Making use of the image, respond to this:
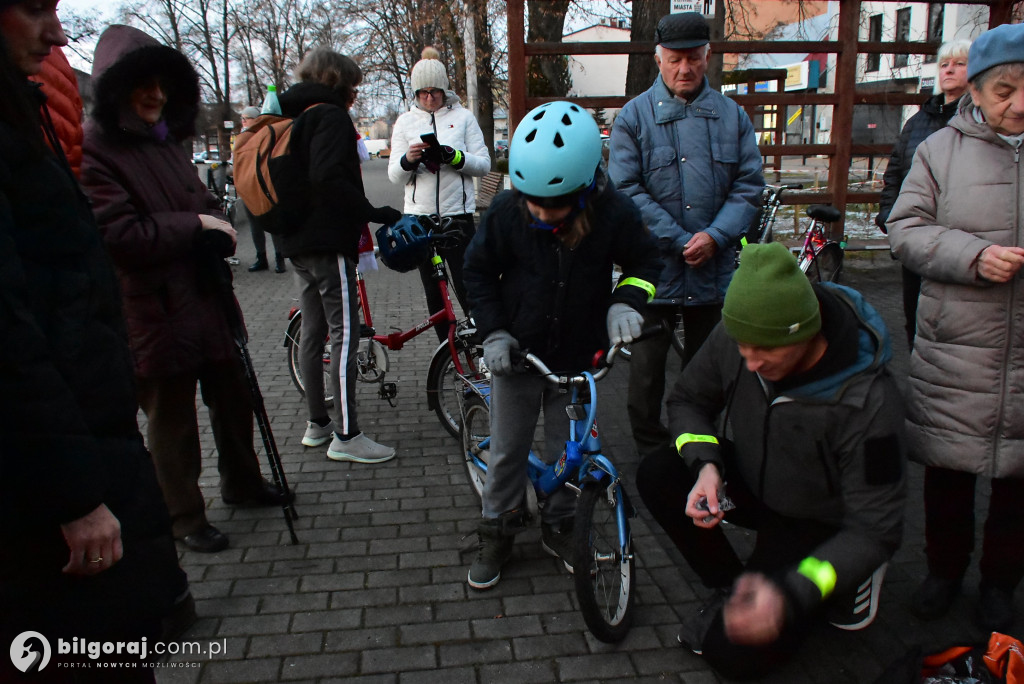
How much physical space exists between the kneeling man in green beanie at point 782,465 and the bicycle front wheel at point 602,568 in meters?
0.18

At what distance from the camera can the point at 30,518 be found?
159 centimetres

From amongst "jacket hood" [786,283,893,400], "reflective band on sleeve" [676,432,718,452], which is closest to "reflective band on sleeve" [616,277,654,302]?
"reflective band on sleeve" [676,432,718,452]

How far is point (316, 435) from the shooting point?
4.75 meters

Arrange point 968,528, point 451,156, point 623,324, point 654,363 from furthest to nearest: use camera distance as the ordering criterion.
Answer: point 451,156
point 654,363
point 968,528
point 623,324

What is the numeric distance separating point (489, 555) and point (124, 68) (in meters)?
2.38

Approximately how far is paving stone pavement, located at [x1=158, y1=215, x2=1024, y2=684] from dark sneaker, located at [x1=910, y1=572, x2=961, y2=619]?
40 mm

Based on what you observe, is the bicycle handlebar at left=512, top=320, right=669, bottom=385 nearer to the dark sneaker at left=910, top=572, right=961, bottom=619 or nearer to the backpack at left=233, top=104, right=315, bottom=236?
the dark sneaker at left=910, top=572, right=961, bottom=619

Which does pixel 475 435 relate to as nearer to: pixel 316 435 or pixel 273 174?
pixel 316 435

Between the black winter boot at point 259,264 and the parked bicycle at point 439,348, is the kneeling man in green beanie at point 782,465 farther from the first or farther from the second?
the black winter boot at point 259,264

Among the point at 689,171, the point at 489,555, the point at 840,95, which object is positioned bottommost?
the point at 489,555

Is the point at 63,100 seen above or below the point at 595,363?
above

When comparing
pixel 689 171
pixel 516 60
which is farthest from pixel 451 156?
pixel 516 60

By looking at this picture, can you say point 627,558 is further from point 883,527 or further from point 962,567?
point 962,567

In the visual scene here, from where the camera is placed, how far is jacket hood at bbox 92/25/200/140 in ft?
9.84
